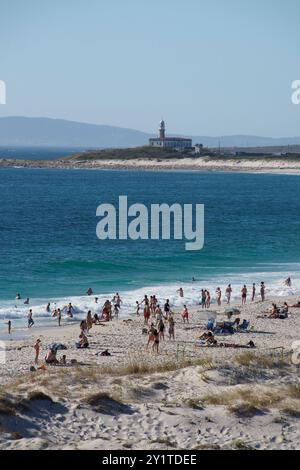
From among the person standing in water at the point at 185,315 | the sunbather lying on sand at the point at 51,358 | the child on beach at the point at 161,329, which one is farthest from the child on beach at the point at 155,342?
the person standing in water at the point at 185,315

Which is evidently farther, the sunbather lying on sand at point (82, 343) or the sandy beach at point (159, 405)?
the sunbather lying on sand at point (82, 343)

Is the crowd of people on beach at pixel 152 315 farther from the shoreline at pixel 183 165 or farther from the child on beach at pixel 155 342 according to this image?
the shoreline at pixel 183 165

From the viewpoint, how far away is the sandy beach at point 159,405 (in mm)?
12398

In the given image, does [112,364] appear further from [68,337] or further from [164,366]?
[68,337]

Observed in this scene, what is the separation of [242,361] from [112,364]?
3.82 m

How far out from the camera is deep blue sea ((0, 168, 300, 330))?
Answer: 34.8 meters

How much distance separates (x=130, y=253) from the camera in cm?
4594

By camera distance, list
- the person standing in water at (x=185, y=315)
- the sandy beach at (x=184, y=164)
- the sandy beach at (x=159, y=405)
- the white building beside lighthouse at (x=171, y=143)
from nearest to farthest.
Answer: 1. the sandy beach at (x=159, y=405)
2. the person standing in water at (x=185, y=315)
3. the sandy beach at (x=184, y=164)
4. the white building beside lighthouse at (x=171, y=143)

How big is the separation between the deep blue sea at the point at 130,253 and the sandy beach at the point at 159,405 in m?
13.3

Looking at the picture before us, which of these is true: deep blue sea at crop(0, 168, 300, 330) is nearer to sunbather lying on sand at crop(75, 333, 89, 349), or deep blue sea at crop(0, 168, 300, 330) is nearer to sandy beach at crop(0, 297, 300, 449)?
sunbather lying on sand at crop(75, 333, 89, 349)

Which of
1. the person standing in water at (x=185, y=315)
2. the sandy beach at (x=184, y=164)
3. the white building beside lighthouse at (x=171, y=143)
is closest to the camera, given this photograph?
the person standing in water at (x=185, y=315)

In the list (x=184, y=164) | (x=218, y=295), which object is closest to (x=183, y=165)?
(x=184, y=164)

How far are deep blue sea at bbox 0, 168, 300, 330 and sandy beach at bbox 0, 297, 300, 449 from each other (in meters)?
13.3
